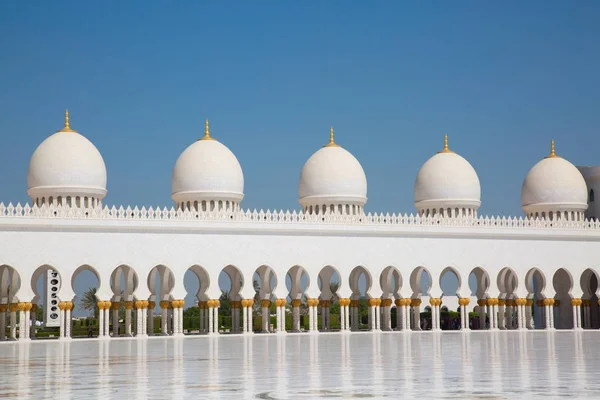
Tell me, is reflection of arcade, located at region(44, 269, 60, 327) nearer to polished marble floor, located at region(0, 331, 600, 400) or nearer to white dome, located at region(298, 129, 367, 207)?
white dome, located at region(298, 129, 367, 207)

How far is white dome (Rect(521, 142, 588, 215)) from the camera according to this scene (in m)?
35.2

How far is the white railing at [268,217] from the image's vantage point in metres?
27.5

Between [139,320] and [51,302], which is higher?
[51,302]

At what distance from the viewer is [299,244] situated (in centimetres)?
3011

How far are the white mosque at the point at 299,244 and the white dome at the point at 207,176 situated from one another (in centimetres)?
5

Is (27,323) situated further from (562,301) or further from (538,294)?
(562,301)

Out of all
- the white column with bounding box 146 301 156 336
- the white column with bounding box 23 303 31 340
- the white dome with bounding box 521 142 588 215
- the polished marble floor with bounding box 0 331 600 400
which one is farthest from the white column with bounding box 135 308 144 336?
the white dome with bounding box 521 142 588 215

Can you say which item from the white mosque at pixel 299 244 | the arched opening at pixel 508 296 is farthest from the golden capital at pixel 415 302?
the arched opening at pixel 508 296

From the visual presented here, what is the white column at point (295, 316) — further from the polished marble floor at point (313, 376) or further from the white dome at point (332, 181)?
the polished marble floor at point (313, 376)

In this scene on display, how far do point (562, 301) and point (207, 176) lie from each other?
1470cm

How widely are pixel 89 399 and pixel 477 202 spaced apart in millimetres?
27906

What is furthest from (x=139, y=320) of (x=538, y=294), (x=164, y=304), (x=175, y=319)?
(x=538, y=294)

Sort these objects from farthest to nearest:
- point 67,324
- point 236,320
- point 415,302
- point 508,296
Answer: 1. point 508,296
2. point 415,302
3. point 236,320
4. point 67,324

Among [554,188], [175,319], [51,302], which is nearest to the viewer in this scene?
[175,319]
